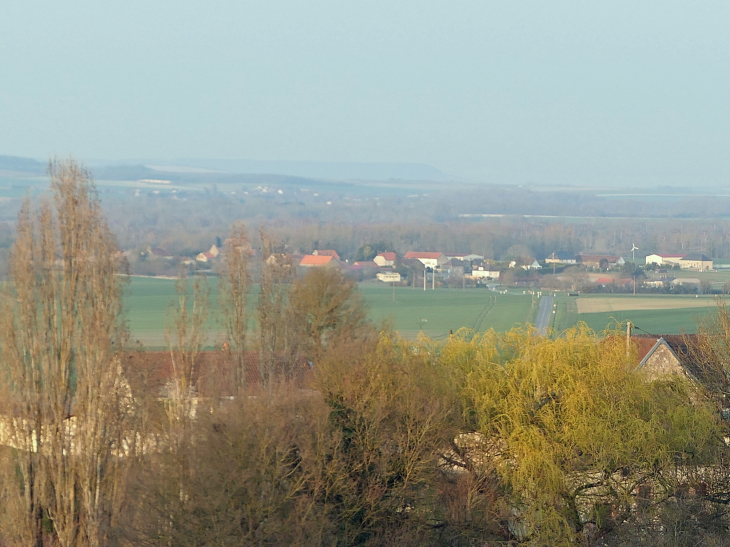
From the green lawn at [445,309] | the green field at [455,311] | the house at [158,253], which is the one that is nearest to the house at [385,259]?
the green lawn at [445,309]

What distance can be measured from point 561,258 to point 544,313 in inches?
1662

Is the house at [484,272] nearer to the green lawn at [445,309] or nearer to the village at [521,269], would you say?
the village at [521,269]

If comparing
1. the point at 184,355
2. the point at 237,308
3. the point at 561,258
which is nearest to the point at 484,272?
the point at 561,258

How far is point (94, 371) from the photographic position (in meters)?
17.6

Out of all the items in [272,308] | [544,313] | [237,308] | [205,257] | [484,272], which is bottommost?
[484,272]

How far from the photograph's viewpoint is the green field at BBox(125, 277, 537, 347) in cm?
5400

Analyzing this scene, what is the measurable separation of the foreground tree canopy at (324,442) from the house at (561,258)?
→ 76.9 m

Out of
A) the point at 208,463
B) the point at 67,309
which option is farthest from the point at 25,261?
the point at 208,463

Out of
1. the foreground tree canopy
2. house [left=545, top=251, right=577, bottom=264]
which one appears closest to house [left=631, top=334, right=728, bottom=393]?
the foreground tree canopy

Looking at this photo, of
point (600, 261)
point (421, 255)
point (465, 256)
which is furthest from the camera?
point (465, 256)

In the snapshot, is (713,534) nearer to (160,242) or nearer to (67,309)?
(67,309)

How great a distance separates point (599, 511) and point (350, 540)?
17.7 feet

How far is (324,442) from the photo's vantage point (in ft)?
56.8

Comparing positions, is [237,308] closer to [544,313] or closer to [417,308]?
[544,313]
